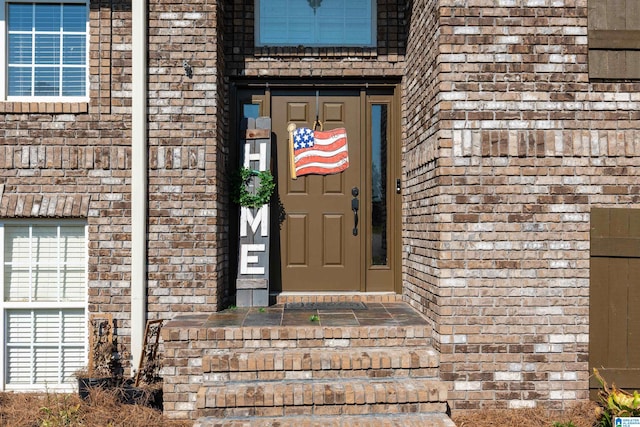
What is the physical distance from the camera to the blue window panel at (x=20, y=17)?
14.8 feet

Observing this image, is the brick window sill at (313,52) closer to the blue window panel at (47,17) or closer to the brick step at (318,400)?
the blue window panel at (47,17)

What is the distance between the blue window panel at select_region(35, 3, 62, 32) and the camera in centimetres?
452

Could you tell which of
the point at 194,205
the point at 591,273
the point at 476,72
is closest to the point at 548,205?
the point at 591,273

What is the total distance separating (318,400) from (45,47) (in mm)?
4182

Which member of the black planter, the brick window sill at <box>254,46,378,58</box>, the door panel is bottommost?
the black planter

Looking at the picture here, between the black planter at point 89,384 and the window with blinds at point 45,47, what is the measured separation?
2.69 metres

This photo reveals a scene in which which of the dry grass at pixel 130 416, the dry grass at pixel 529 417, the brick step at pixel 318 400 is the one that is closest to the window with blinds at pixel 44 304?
the dry grass at pixel 130 416

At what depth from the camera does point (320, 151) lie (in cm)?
515

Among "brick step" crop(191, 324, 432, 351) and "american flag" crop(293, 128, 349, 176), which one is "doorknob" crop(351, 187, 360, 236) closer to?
"american flag" crop(293, 128, 349, 176)

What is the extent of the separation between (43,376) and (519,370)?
4.44m

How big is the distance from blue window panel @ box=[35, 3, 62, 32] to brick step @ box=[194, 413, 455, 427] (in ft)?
12.9

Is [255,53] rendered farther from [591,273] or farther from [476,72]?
[591,273]

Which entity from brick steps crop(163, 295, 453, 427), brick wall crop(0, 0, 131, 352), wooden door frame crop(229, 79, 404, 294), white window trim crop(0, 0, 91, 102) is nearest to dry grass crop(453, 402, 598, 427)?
brick steps crop(163, 295, 453, 427)

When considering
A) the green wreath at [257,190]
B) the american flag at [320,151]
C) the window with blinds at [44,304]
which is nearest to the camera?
the window with blinds at [44,304]
